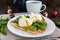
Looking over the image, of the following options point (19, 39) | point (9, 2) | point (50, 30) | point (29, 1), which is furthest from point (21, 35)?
point (9, 2)

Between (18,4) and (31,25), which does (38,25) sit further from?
(18,4)

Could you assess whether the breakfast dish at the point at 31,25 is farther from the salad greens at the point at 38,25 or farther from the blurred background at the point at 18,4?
the blurred background at the point at 18,4

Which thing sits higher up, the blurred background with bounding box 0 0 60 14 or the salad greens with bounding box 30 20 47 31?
the blurred background with bounding box 0 0 60 14

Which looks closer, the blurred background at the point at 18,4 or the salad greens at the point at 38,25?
the salad greens at the point at 38,25

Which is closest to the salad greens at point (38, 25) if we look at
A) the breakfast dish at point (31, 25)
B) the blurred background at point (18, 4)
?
the breakfast dish at point (31, 25)

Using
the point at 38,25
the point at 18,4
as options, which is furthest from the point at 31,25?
the point at 18,4

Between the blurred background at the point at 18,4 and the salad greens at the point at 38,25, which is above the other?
the blurred background at the point at 18,4

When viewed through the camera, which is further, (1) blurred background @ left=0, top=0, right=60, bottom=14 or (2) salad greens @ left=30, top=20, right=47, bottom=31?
(1) blurred background @ left=0, top=0, right=60, bottom=14

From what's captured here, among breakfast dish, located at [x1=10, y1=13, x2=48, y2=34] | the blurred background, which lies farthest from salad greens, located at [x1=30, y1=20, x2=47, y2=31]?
the blurred background

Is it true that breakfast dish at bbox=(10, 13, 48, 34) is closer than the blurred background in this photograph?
Yes

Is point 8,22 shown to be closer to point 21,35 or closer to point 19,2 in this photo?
point 21,35

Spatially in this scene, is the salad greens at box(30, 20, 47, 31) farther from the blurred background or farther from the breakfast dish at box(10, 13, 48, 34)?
the blurred background
